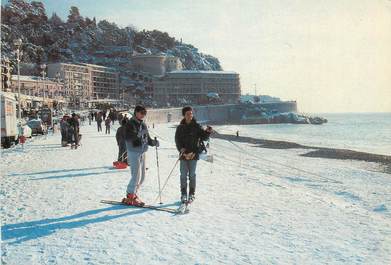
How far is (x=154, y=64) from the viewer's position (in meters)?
160

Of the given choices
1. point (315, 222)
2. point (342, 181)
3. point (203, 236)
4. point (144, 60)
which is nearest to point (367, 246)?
point (315, 222)

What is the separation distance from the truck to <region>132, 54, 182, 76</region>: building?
13837cm

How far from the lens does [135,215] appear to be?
6.62 metres

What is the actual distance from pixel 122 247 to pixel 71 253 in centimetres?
62

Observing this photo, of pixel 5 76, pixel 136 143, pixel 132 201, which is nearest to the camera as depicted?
pixel 136 143

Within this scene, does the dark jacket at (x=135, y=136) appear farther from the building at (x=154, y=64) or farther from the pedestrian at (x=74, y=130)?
the building at (x=154, y=64)

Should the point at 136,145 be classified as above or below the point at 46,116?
below

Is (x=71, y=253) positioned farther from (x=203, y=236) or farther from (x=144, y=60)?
(x=144, y=60)

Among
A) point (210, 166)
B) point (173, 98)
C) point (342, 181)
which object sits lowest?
point (342, 181)

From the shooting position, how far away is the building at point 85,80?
120 m

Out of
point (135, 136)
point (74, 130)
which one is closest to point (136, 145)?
point (135, 136)

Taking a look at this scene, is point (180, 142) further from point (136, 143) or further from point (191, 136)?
point (136, 143)

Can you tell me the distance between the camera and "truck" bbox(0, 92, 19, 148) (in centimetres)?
2058

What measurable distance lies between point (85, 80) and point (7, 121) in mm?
117522
